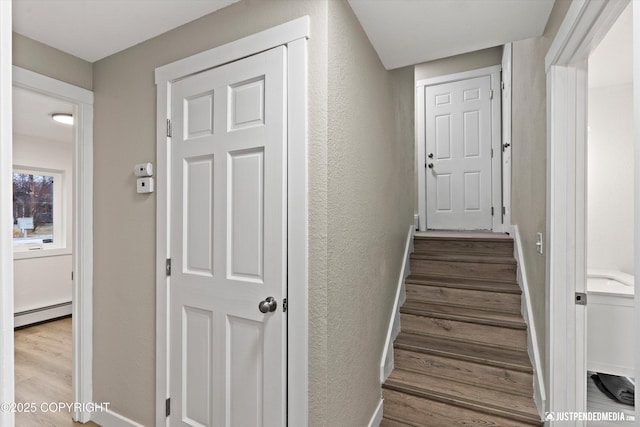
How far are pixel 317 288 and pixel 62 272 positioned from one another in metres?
4.84

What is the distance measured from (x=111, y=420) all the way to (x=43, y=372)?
1383 mm

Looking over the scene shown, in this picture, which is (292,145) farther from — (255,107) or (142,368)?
(142,368)

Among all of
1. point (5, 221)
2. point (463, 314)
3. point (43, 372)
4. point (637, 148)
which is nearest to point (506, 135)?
point (463, 314)

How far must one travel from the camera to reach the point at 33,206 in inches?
171

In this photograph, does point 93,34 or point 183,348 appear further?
point 93,34

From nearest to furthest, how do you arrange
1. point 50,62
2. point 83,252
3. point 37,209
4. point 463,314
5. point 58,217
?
point 50,62, point 83,252, point 463,314, point 37,209, point 58,217

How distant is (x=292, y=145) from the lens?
4.59ft

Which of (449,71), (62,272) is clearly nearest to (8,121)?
(449,71)

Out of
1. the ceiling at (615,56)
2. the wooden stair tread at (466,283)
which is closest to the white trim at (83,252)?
the wooden stair tread at (466,283)

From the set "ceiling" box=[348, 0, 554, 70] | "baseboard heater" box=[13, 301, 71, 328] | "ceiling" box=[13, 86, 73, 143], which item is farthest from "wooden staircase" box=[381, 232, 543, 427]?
"baseboard heater" box=[13, 301, 71, 328]

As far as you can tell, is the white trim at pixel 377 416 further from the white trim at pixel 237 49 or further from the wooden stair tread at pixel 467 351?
the white trim at pixel 237 49

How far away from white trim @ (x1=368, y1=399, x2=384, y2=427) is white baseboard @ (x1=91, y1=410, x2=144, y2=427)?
1370 millimetres

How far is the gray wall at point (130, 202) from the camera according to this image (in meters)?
1.66

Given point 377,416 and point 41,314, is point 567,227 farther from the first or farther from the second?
point 41,314
